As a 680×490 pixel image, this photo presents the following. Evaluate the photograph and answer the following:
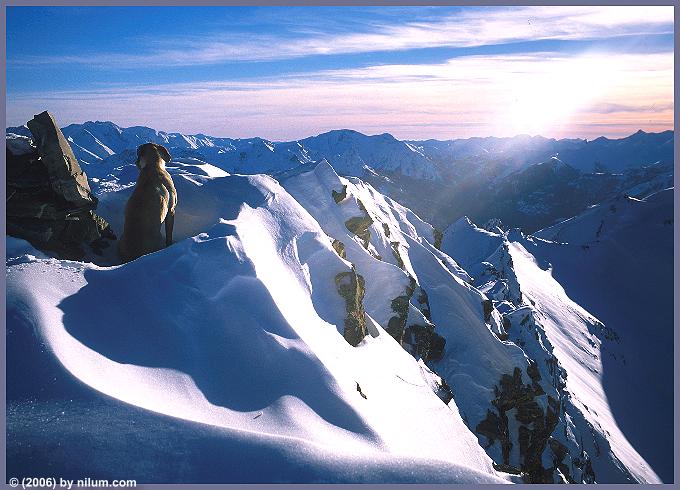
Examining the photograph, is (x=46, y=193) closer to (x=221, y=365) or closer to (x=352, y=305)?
(x=221, y=365)

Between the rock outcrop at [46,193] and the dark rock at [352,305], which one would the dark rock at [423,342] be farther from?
the rock outcrop at [46,193]

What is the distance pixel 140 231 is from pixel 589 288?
109 meters

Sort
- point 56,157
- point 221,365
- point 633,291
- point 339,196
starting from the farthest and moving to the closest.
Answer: point 633,291, point 339,196, point 56,157, point 221,365

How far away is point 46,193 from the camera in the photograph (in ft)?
32.9

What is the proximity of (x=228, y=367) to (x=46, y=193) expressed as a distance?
25.0 feet

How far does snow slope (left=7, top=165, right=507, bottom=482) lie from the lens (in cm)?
456

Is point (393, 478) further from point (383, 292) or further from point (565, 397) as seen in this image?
point (565, 397)

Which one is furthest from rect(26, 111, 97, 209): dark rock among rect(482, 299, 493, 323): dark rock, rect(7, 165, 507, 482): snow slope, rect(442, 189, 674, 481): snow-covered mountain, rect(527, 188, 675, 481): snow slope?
rect(527, 188, 675, 481): snow slope

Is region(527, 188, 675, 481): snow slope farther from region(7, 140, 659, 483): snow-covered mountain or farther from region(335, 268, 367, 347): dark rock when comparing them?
region(7, 140, 659, 483): snow-covered mountain

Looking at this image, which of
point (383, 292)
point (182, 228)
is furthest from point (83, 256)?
point (383, 292)

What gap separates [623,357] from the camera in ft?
219

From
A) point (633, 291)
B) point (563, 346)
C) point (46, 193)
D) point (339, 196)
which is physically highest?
point (46, 193)

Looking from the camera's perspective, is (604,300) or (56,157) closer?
(56,157)

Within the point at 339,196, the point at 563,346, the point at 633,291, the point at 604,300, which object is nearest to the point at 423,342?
the point at 339,196
